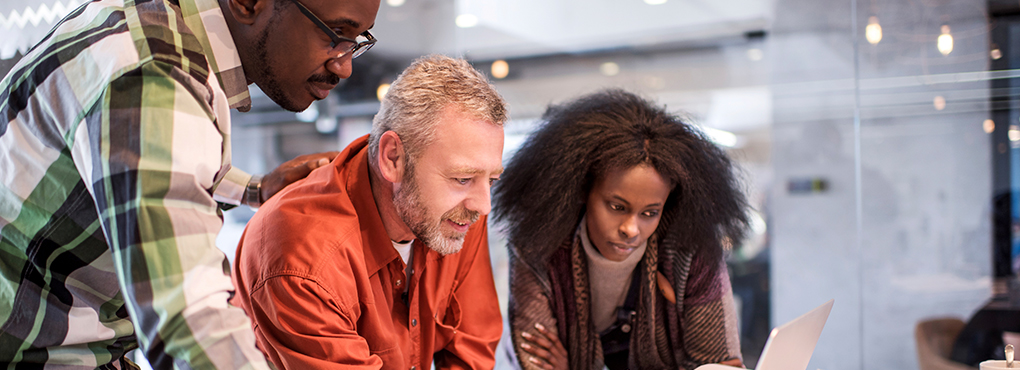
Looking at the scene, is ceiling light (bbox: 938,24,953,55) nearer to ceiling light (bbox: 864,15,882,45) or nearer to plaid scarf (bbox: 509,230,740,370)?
ceiling light (bbox: 864,15,882,45)

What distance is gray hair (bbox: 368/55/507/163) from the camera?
1189mm

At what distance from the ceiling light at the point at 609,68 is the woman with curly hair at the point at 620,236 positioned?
7.25ft

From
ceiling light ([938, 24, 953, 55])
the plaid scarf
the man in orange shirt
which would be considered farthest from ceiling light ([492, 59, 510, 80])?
the man in orange shirt

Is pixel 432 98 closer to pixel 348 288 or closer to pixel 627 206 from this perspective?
pixel 348 288

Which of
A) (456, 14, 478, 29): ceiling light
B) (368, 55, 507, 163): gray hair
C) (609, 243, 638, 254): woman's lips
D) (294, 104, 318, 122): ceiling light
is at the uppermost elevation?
(456, 14, 478, 29): ceiling light

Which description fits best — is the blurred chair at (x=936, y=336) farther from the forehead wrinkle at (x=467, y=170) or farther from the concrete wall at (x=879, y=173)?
the forehead wrinkle at (x=467, y=170)

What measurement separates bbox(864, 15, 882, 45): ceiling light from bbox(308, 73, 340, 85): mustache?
304 centimetres

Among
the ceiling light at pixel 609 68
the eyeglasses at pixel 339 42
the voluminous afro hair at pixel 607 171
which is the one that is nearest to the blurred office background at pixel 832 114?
the ceiling light at pixel 609 68

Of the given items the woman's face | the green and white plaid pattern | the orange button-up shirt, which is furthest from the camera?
the woman's face

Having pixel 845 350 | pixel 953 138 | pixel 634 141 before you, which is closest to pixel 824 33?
pixel 953 138

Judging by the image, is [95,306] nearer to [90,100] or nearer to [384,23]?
[90,100]

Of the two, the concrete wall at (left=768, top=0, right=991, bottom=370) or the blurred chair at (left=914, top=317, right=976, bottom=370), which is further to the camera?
the concrete wall at (left=768, top=0, right=991, bottom=370)

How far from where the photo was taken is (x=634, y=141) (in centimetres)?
156

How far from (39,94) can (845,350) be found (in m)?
3.52
